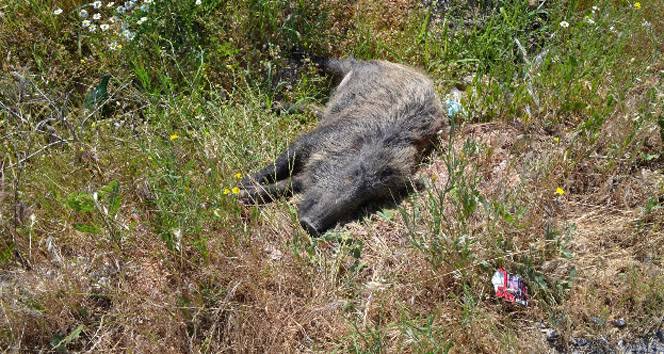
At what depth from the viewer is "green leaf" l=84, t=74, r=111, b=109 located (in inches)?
192

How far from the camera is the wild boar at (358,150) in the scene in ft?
14.5

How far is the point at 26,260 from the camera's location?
3.80 metres

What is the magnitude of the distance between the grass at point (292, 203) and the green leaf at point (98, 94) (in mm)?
21

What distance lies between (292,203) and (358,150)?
1.95ft

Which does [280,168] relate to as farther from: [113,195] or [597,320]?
[597,320]

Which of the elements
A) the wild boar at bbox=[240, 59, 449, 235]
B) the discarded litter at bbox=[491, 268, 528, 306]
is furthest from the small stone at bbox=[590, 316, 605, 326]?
the wild boar at bbox=[240, 59, 449, 235]

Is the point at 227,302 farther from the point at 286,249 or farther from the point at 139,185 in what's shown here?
the point at 139,185

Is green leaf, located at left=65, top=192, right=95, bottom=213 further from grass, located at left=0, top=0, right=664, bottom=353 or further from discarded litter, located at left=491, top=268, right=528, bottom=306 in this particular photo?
discarded litter, located at left=491, top=268, right=528, bottom=306

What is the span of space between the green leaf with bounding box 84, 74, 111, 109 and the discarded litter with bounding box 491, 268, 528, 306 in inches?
120

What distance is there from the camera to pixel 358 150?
185 inches

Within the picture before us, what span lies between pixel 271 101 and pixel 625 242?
273 cm

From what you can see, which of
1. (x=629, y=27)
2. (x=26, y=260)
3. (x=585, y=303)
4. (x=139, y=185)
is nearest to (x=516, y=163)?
(x=585, y=303)

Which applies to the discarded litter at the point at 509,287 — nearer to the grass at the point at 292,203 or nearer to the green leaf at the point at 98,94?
the grass at the point at 292,203

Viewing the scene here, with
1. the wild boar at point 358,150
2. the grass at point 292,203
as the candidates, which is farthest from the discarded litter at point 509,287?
the wild boar at point 358,150
